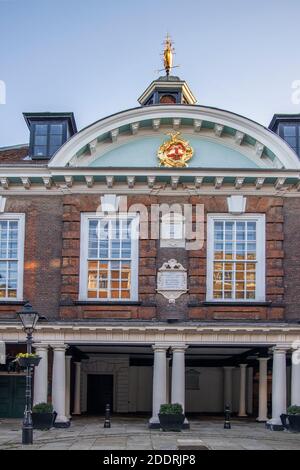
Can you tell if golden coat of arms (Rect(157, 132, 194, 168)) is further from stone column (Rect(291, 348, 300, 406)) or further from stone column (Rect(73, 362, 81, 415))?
stone column (Rect(73, 362, 81, 415))

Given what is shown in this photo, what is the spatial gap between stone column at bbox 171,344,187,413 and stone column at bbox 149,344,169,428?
309mm

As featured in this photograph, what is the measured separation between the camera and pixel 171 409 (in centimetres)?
2639

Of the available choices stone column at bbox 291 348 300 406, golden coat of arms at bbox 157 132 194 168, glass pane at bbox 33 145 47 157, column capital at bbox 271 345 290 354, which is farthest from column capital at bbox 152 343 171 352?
glass pane at bbox 33 145 47 157

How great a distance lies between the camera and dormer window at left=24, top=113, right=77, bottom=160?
3084 cm

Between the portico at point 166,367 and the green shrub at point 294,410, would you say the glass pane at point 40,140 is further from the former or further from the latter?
the green shrub at point 294,410

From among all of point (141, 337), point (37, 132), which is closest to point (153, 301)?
point (141, 337)

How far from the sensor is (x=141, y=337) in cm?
2752

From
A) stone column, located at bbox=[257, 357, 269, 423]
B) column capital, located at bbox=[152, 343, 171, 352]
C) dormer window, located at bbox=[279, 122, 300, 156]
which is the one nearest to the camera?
column capital, located at bbox=[152, 343, 171, 352]

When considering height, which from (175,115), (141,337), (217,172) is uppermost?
(175,115)

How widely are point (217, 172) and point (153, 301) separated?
4.97 metres

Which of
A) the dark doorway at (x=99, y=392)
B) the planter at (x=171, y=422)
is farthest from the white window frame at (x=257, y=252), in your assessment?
the dark doorway at (x=99, y=392)

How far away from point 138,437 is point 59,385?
404 cm

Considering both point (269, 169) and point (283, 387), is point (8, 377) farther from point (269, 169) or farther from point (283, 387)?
point (269, 169)

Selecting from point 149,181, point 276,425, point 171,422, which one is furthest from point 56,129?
point 276,425
